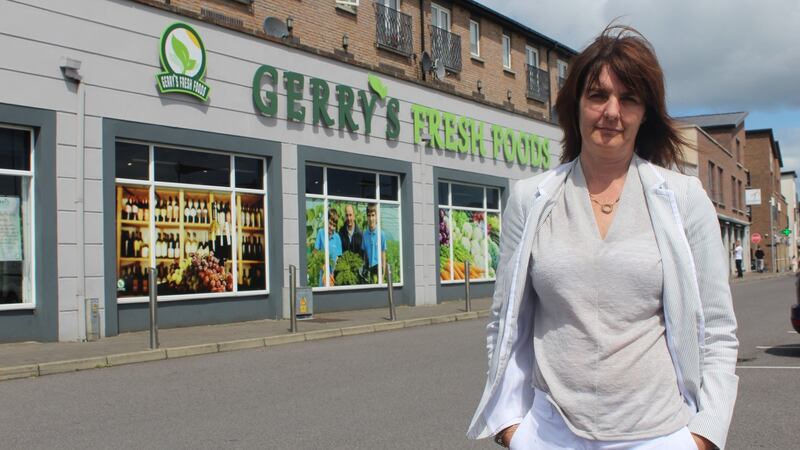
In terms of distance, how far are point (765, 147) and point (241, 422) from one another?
74001 mm

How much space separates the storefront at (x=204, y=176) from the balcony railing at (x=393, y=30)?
3.93 feet

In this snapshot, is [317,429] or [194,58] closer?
[317,429]

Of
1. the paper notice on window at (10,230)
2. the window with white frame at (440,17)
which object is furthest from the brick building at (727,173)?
the paper notice on window at (10,230)

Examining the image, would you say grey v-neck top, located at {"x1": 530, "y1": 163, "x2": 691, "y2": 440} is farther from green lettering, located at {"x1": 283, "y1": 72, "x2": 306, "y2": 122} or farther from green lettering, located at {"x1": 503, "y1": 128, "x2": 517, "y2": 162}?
green lettering, located at {"x1": 503, "y1": 128, "x2": 517, "y2": 162}

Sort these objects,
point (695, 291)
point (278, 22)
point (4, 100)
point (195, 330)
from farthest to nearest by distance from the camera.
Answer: point (278, 22)
point (195, 330)
point (4, 100)
point (695, 291)

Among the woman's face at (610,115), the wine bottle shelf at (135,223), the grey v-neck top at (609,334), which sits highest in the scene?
the wine bottle shelf at (135,223)

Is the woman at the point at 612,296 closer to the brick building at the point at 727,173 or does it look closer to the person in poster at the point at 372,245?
the person in poster at the point at 372,245

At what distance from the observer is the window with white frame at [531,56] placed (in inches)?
1104

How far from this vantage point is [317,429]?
6555 millimetres

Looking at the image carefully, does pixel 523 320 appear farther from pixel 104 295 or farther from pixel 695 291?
pixel 104 295

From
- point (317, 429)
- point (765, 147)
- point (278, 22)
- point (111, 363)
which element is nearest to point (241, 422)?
point (317, 429)

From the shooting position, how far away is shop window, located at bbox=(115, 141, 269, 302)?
1453 centimetres

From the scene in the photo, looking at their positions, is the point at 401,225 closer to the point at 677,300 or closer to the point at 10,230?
the point at 10,230

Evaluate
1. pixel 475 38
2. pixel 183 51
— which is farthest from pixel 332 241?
pixel 475 38
